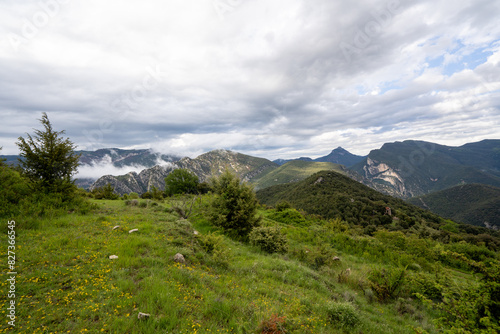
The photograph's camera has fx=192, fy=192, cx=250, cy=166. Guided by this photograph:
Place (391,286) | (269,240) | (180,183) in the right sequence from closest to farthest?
(391,286), (269,240), (180,183)

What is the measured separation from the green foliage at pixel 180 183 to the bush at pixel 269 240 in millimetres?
34974

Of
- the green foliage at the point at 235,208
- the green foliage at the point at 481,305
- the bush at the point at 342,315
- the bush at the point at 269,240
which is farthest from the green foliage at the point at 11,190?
the green foliage at the point at 481,305

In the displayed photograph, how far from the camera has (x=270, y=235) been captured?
561 inches

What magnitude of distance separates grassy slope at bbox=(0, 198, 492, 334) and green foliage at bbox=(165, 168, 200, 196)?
35.2m

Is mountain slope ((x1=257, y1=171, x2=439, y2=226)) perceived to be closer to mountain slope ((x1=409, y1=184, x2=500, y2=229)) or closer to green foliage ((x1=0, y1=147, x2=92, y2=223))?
green foliage ((x1=0, y1=147, x2=92, y2=223))

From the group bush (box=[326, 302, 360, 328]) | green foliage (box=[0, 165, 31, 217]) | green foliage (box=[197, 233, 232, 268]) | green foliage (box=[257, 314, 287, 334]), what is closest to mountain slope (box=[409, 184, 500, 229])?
bush (box=[326, 302, 360, 328])

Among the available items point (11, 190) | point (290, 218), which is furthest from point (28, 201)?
point (290, 218)

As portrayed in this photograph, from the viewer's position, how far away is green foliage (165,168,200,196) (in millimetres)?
46531

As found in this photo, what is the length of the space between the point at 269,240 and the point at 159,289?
9.02 metres

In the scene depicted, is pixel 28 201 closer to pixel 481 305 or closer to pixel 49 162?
pixel 49 162

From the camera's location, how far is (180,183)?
4694 centimetres

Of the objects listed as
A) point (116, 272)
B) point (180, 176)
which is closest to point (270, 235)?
point (116, 272)

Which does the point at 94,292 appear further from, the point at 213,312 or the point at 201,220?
the point at 201,220

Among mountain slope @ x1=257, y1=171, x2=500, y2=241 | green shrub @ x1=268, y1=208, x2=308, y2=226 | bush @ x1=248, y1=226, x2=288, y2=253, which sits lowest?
mountain slope @ x1=257, y1=171, x2=500, y2=241
